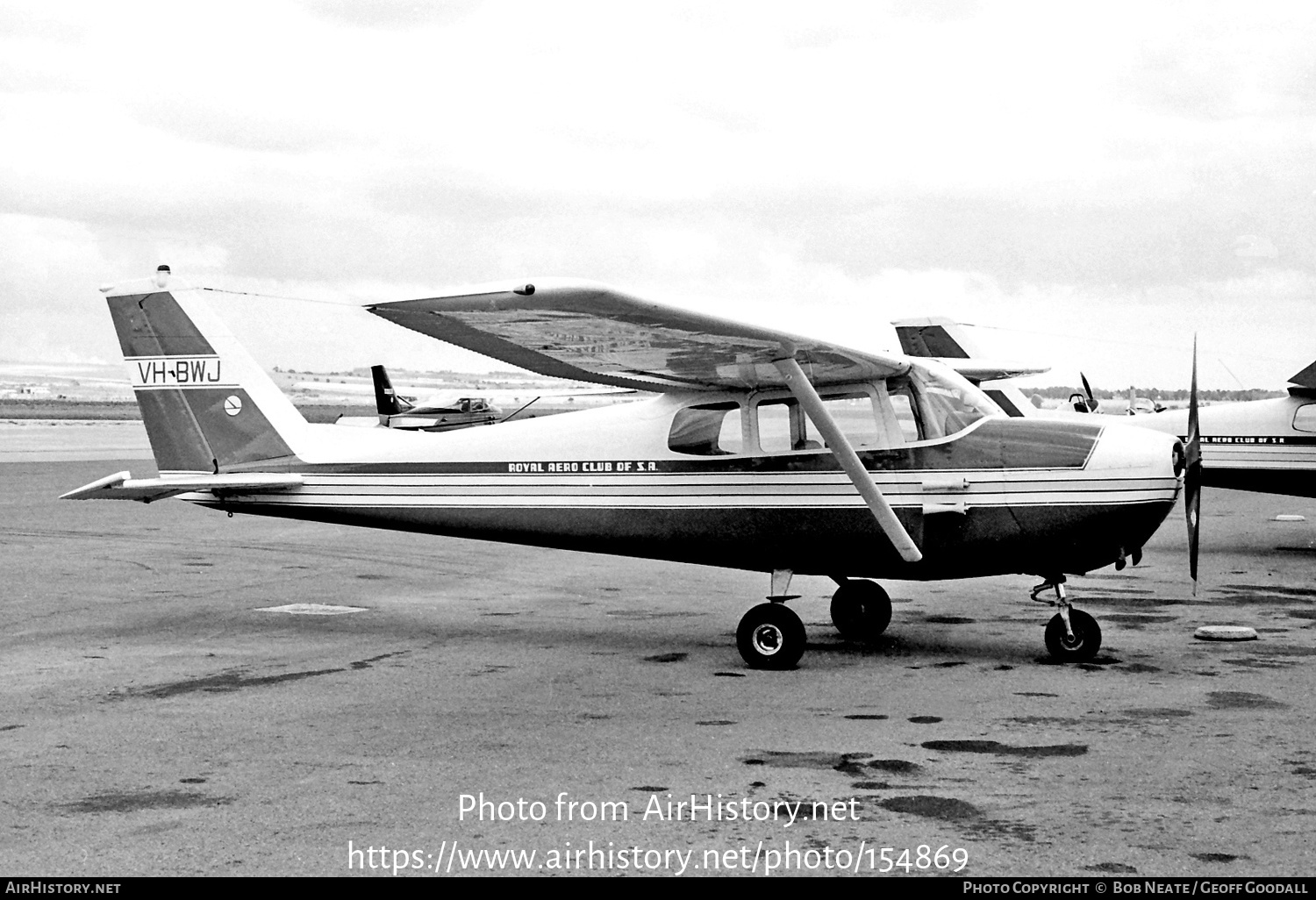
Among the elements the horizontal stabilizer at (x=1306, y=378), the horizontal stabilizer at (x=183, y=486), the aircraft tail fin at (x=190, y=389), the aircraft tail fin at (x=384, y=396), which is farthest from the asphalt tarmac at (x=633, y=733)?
the aircraft tail fin at (x=384, y=396)

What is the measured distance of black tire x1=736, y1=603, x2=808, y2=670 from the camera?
9320 mm

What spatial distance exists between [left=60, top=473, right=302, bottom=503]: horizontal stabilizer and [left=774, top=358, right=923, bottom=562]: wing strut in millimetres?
4578

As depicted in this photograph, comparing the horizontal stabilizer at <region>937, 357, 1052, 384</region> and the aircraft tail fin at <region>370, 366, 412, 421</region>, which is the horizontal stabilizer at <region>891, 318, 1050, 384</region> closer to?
the horizontal stabilizer at <region>937, 357, 1052, 384</region>

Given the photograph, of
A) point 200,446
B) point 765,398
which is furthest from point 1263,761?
point 200,446

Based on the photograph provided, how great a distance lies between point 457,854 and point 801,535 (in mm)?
5057

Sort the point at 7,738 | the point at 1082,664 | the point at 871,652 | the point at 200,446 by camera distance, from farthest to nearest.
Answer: the point at 200,446 → the point at 871,652 → the point at 1082,664 → the point at 7,738

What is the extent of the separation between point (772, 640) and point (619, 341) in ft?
7.87

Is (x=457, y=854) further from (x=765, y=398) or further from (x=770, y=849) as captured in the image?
(x=765, y=398)

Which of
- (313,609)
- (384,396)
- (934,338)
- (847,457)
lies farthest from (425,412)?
(847,457)

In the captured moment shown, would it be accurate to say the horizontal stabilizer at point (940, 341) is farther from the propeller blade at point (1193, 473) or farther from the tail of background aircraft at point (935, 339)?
the propeller blade at point (1193, 473)

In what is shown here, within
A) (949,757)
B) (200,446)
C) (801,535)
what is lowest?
(949,757)

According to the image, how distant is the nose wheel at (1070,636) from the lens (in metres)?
9.38

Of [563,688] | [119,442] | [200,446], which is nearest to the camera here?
[563,688]

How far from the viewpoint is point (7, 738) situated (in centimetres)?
719
